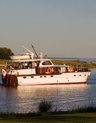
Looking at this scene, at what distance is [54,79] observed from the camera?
6575 cm

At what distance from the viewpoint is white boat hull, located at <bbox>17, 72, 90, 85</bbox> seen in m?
64.1

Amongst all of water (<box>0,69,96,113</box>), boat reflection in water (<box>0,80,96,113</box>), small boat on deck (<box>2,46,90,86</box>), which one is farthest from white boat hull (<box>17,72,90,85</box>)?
boat reflection in water (<box>0,80,96,113</box>)

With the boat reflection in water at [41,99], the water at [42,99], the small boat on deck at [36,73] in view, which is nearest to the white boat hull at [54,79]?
the small boat on deck at [36,73]

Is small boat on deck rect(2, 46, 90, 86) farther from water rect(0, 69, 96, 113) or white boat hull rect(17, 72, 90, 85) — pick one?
water rect(0, 69, 96, 113)

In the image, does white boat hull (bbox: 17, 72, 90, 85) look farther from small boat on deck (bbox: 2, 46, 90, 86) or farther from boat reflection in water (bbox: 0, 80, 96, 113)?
boat reflection in water (bbox: 0, 80, 96, 113)

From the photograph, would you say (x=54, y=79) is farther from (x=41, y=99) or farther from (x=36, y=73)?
(x=41, y=99)

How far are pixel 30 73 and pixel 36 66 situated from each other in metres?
1.89

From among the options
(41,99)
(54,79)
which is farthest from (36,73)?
(41,99)

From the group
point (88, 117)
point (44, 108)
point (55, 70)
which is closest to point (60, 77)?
point (55, 70)

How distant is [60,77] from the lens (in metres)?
65.9

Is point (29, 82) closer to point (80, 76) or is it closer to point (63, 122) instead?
point (80, 76)

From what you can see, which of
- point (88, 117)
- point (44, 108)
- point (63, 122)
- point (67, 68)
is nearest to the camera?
point (63, 122)

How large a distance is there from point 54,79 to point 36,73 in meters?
3.46

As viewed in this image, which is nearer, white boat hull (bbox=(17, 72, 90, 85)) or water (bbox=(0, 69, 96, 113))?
water (bbox=(0, 69, 96, 113))
